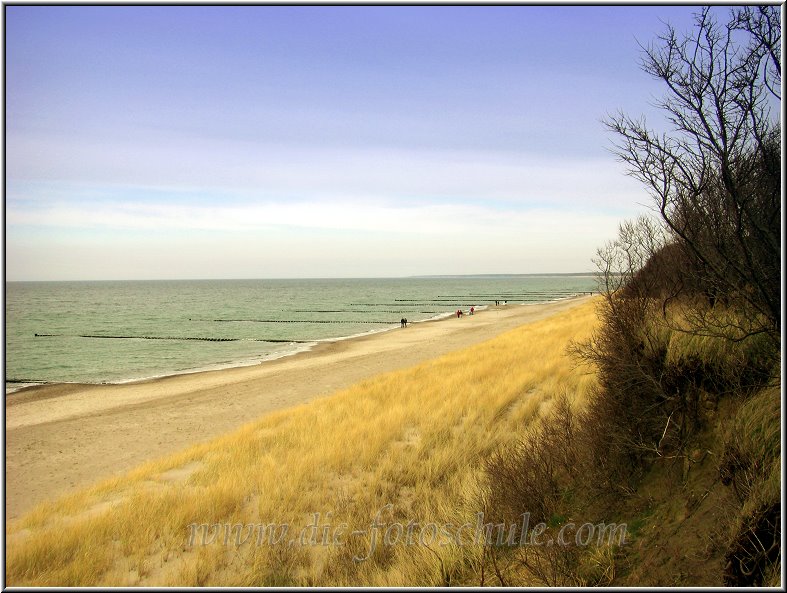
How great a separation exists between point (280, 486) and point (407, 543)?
8.86ft

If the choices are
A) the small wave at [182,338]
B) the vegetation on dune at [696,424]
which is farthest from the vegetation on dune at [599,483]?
the small wave at [182,338]

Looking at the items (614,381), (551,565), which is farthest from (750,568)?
(614,381)

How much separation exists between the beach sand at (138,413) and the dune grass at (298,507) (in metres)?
2.89

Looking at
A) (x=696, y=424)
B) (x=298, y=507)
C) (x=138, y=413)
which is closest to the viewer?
(x=696, y=424)

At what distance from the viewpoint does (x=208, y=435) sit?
555 inches

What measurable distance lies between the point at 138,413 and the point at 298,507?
12.7m

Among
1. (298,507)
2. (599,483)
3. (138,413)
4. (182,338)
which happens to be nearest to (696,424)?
(599,483)

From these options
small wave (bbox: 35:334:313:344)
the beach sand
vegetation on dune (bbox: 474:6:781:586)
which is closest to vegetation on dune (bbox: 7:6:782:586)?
vegetation on dune (bbox: 474:6:781:586)

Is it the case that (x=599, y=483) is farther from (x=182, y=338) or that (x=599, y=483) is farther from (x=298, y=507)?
(x=182, y=338)

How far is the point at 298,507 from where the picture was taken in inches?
289

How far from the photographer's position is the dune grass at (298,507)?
5852 mm

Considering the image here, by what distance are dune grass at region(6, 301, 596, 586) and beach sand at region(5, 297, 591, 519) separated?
2885mm

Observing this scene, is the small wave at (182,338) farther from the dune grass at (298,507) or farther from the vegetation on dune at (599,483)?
the vegetation on dune at (599,483)

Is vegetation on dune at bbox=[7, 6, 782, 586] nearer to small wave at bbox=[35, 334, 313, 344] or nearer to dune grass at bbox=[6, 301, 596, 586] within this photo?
dune grass at bbox=[6, 301, 596, 586]
